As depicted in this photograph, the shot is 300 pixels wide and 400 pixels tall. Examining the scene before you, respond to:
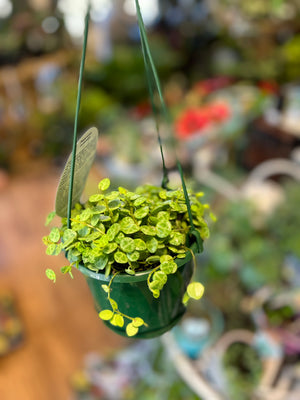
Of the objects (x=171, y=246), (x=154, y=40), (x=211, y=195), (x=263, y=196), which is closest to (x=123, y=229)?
(x=171, y=246)

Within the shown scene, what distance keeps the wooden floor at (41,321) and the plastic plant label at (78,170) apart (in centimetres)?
186

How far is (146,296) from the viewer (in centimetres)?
73

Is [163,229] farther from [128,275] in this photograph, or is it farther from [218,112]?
[218,112]

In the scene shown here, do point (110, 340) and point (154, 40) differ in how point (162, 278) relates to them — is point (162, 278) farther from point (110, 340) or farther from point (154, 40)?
point (154, 40)

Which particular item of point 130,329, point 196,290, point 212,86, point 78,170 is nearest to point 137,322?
point 130,329

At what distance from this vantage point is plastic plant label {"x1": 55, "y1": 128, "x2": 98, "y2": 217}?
27.9 inches

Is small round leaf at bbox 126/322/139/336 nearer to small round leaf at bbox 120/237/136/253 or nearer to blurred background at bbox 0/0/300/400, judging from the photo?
small round leaf at bbox 120/237/136/253

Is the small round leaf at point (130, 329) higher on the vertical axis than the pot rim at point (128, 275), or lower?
lower

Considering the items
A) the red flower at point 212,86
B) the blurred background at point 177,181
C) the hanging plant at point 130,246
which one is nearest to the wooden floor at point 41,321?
the blurred background at point 177,181

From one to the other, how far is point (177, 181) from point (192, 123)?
79 centimetres

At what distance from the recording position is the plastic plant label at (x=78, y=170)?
0.71 m

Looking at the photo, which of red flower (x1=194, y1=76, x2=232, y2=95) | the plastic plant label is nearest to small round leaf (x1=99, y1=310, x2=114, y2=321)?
the plastic plant label

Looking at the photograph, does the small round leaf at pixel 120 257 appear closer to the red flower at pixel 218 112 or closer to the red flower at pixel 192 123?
the red flower at pixel 192 123

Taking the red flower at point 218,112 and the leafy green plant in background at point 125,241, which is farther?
the red flower at point 218,112
